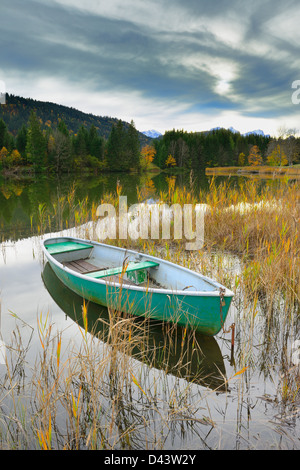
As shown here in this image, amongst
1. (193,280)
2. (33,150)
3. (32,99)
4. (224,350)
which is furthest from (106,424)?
(32,99)

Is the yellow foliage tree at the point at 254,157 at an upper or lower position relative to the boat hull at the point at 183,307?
upper

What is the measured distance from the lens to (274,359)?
3.15 m

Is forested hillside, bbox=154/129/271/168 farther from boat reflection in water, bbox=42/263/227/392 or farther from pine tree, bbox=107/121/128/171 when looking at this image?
boat reflection in water, bbox=42/263/227/392

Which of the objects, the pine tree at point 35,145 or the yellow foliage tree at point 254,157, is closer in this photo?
the pine tree at point 35,145

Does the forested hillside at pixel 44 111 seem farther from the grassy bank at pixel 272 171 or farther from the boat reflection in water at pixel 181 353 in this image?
the boat reflection in water at pixel 181 353

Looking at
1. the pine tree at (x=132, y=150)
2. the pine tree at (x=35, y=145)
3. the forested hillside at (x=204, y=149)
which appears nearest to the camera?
the pine tree at (x=35, y=145)

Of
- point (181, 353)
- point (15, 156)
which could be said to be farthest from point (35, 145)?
point (181, 353)

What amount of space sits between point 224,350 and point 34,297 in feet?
10.8

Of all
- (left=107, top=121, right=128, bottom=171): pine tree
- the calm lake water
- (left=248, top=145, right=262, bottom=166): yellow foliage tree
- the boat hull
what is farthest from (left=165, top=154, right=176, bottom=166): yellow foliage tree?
the boat hull

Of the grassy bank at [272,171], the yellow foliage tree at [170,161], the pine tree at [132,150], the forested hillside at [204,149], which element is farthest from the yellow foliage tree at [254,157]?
the pine tree at [132,150]

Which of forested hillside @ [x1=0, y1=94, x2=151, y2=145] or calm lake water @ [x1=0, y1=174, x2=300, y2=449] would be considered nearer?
calm lake water @ [x1=0, y1=174, x2=300, y2=449]

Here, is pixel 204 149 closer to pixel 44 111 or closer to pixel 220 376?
pixel 220 376
